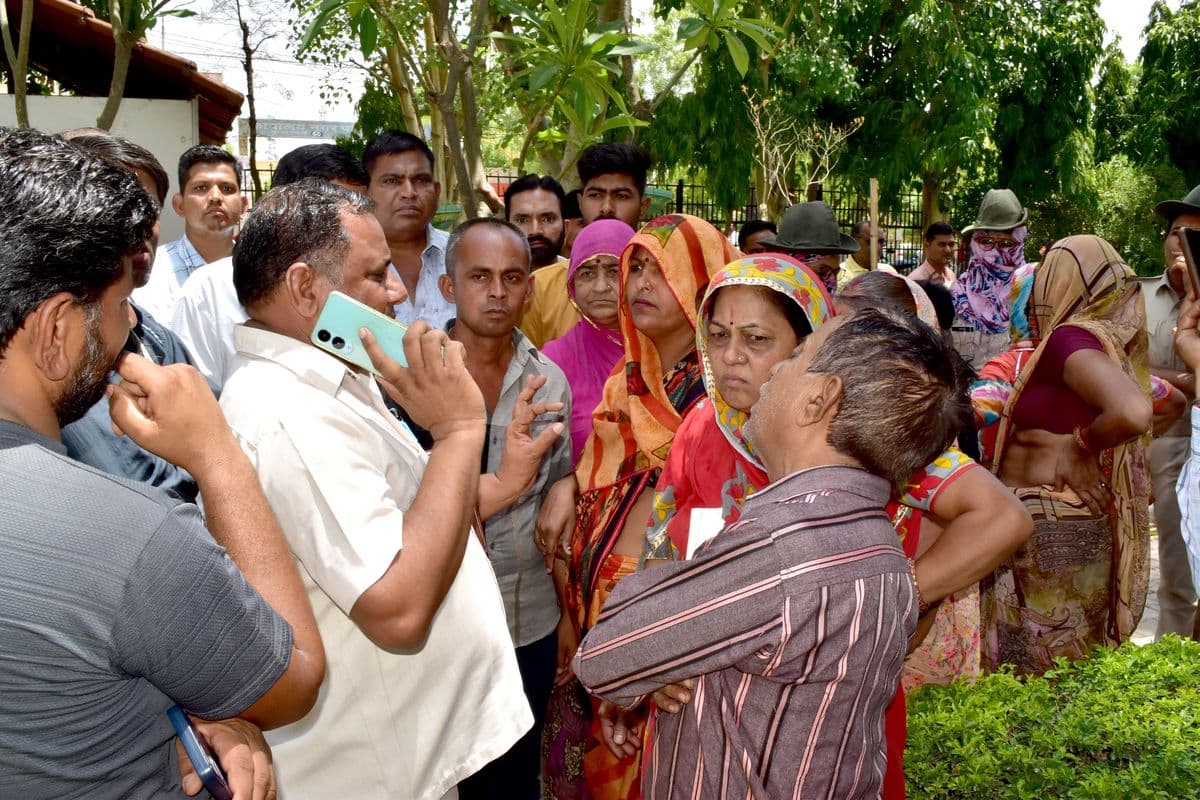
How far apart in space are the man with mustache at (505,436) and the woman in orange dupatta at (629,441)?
100mm

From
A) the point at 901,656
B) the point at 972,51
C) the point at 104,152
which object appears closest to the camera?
the point at 901,656

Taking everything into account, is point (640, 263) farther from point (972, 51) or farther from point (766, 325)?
point (972, 51)

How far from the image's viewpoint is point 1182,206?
184 inches

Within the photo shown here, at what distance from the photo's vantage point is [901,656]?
169 cm

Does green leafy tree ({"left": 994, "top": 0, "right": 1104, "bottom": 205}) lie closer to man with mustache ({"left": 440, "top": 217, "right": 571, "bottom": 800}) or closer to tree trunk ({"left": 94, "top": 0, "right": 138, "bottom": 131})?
tree trunk ({"left": 94, "top": 0, "right": 138, "bottom": 131})

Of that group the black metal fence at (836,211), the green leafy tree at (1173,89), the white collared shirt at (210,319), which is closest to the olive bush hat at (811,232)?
the white collared shirt at (210,319)

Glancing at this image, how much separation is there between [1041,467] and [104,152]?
326cm

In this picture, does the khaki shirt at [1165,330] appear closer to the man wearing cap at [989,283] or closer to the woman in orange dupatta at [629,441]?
the man wearing cap at [989,283]

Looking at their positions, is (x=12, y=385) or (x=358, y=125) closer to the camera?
(x=12, y=385)

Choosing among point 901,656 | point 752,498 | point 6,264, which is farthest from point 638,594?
point 6,264

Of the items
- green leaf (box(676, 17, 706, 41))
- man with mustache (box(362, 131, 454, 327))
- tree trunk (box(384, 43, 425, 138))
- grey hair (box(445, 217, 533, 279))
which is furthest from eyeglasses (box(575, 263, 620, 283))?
tree trunk (box(384, 43, 425, 138))

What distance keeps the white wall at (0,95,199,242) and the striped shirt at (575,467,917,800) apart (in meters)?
11.4

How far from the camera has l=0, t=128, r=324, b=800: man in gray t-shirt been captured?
118cm

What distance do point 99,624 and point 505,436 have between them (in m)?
1.79
